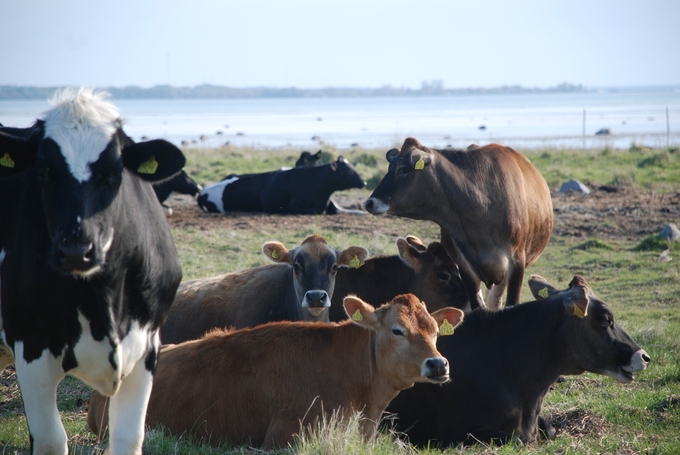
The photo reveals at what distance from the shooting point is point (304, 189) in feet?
60.2

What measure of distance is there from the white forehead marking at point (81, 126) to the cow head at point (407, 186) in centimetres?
448

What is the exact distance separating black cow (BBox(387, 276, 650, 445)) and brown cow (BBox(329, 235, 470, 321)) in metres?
1.31

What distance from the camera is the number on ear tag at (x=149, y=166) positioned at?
Answer: 4.29 metres

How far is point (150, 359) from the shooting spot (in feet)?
14.7

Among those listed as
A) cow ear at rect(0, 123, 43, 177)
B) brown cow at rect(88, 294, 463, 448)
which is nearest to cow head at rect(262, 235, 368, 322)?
brown cow at rect(88, 294, 463, 448)

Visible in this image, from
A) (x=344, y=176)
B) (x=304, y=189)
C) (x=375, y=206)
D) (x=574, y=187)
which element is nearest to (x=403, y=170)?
→ (x=375, y=206)

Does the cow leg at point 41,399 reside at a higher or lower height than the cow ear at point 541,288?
higher

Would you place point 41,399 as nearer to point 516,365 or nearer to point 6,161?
point 6,161

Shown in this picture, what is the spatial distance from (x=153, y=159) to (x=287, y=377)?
2292mm

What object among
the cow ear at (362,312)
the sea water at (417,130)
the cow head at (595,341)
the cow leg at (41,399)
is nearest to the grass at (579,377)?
the cow head at (595,341)

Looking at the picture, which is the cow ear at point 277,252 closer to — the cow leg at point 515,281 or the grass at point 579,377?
the grass at point 579,377

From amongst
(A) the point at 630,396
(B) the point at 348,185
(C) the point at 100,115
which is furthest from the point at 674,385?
(B) the point at 348,185

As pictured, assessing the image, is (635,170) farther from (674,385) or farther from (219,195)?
(674,385)

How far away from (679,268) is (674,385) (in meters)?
5.62
